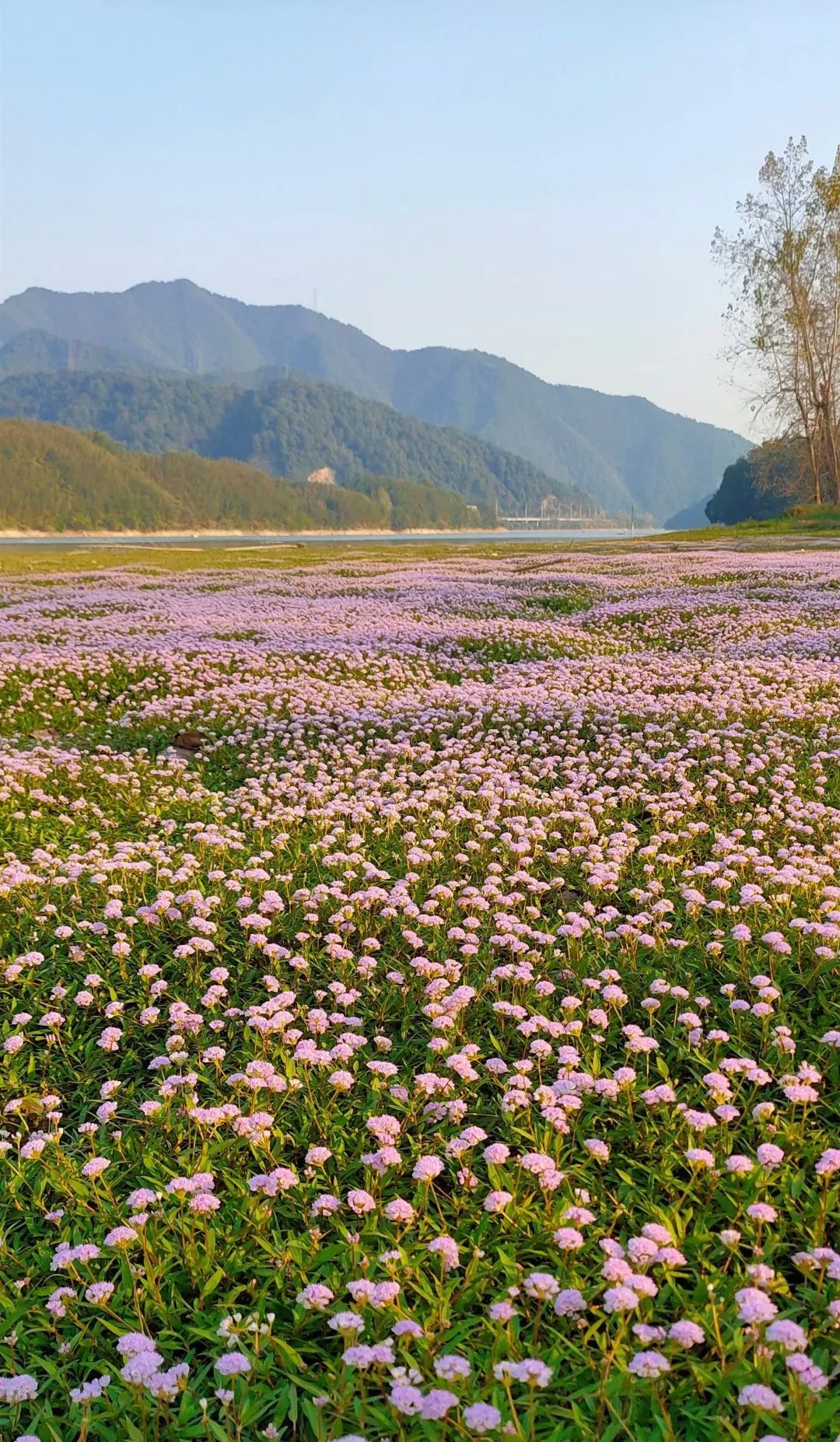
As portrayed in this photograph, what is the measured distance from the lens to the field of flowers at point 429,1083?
2572 millimetres

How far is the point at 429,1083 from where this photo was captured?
380 cm

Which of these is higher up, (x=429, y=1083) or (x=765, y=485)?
(x=765, y=485)

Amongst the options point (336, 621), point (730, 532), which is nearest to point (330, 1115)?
point (336, 621)

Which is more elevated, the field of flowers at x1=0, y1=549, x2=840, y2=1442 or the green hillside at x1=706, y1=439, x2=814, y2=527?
the green hillside at x1=706, y1=439, x2=814, y2=527

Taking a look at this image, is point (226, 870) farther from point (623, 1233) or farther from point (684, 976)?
point (623, 1233)

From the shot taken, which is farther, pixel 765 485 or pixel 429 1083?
pixel 765 485

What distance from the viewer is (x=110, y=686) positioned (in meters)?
12.9

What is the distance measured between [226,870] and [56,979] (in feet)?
5.06

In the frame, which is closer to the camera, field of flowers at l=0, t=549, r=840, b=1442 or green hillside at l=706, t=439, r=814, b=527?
field of flowers at l=0, t=549, r=840, b=1442

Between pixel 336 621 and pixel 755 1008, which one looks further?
pixel 336 621

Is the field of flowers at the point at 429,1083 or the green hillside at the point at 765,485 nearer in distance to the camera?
the field of flowers at the point at 429,1083

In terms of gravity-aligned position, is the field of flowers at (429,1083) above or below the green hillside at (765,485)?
below

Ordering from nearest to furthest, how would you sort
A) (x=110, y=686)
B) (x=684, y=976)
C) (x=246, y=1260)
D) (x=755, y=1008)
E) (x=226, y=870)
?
(x=246, y=1260) < (x=755, y=1008) < (x=684, y=976) < (x=226, y=870) < (x=110, y=686)

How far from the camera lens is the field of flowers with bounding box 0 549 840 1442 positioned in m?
2.57
